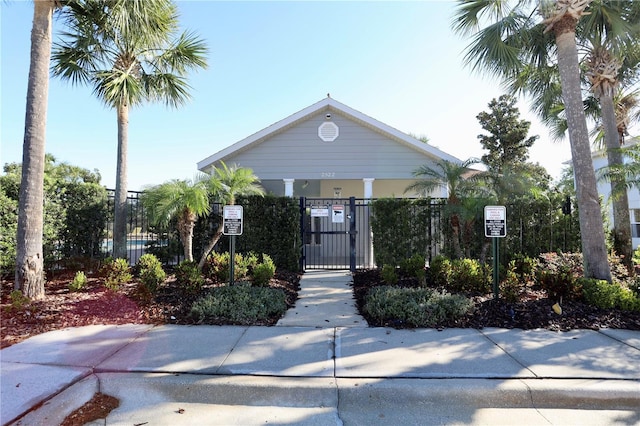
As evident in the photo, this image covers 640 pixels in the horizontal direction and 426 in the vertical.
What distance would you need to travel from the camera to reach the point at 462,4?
7422mm

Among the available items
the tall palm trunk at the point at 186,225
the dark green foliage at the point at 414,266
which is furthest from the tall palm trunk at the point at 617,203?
the tall palm trunk at the point at 186,225

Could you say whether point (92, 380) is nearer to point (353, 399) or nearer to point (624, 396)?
point (353, 399)

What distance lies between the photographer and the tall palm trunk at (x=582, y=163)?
6.28 metres

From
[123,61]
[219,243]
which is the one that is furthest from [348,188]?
[123,61]

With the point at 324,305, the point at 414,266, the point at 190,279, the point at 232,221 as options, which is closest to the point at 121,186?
the point at 190,279

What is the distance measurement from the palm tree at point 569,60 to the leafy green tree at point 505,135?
1858cm

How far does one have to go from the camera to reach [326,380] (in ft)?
10.8

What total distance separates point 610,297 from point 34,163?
960cm

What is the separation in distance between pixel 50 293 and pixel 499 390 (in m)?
7.30

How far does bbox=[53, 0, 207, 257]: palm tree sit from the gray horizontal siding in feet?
12.0

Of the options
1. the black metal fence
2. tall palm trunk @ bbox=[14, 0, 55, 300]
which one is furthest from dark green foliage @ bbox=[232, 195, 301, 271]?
tall palm trunk @ bbox=[14, 0, 55, 300]

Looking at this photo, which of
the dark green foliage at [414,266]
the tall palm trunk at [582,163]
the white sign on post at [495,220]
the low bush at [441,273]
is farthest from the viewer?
the dark green foliage at [414,266]

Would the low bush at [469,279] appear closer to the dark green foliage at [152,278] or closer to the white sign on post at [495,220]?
the white sign on post at [495,220]

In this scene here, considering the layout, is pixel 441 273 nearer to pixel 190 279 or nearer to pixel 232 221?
pixel 232 221
